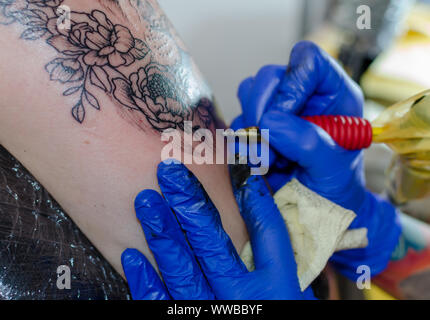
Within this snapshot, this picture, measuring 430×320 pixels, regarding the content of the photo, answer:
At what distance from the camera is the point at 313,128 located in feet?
2.89

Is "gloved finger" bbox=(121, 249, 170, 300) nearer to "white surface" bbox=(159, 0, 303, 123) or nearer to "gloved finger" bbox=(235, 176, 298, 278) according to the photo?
"gloved finger" bbox=(235, 176, 298, 278)

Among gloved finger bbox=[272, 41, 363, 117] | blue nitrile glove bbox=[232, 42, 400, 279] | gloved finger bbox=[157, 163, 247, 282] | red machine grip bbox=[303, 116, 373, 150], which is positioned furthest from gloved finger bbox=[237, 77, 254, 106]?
gloved finger bbox=[157, 163, 247, 282]

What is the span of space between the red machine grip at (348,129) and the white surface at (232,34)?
1.45 metres

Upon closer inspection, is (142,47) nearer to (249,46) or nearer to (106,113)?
(106,113)

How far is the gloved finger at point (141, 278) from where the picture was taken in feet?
2.55

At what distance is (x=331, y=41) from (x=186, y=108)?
1491 millimetres

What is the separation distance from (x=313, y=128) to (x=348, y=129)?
0.11m

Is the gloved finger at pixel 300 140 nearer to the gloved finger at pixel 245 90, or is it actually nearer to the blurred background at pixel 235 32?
the gloved finger at pixel 245 90

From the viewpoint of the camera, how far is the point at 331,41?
1947 millimetres

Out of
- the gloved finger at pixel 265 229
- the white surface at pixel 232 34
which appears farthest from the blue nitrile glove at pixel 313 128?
the white surface at pixel 232 34

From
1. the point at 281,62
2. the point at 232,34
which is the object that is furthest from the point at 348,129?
the point at 281,62

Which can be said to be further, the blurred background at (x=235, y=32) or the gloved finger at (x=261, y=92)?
the blurred background at (x=235, y=32)

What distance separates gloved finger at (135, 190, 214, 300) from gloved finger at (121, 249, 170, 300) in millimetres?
23
